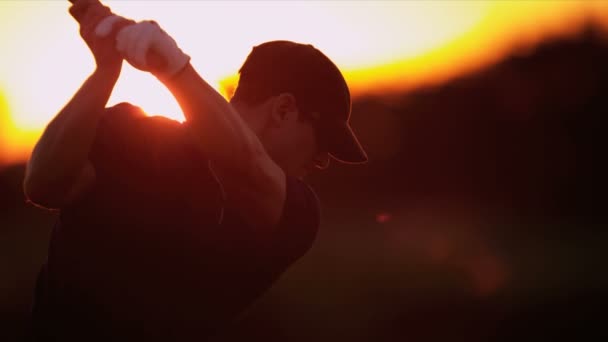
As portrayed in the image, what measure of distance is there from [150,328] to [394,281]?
18082mm

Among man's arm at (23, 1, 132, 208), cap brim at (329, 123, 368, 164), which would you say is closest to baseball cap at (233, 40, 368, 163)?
cap brim at (329, 123, 368, 164)

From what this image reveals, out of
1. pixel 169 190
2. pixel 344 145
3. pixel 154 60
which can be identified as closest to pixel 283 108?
pixel 344 145

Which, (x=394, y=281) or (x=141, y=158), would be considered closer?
(x=141, y=158)

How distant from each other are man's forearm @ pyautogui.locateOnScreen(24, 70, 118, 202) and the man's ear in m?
0.86

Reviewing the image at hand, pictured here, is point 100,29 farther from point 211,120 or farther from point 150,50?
point 211,120

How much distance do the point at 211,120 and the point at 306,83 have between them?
982mm

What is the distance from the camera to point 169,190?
10.0 feet

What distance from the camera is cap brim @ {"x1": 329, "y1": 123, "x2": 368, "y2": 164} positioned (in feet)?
12.5

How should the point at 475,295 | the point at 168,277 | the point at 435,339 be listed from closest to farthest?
1. the point at 168,277
2. the point at 435,339
3. the point at 475,295

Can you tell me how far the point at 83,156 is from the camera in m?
2.74

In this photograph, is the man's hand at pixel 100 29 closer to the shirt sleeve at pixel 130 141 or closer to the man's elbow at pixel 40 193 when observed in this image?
the shirt sleeve at pixel 130 141

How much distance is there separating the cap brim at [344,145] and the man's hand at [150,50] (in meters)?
1.24

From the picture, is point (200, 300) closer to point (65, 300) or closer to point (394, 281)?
point (65, 300)

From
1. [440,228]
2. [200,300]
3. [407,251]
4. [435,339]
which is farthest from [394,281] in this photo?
[200,300]
